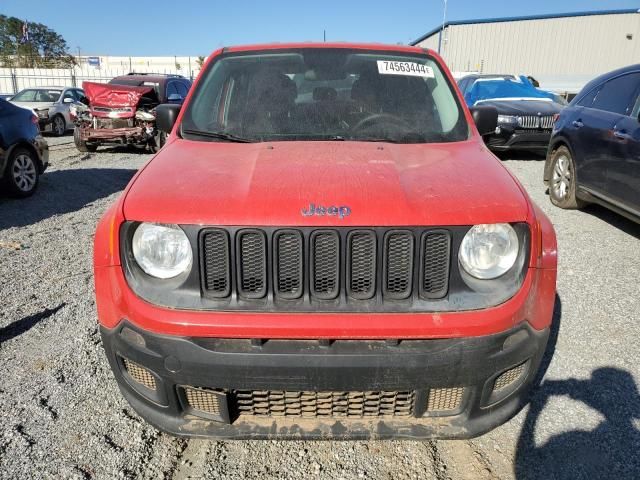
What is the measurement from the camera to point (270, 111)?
9.73 ft

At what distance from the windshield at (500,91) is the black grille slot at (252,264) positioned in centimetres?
1001

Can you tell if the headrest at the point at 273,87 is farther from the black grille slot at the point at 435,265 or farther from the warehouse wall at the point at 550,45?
the warehouse wall at the point at 550,45

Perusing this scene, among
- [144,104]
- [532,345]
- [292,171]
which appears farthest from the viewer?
[144,104]

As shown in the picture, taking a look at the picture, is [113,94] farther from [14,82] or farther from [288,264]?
[14,82]

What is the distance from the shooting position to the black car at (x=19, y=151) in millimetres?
6957

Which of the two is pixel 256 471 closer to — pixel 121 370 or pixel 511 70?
pixel 121 370

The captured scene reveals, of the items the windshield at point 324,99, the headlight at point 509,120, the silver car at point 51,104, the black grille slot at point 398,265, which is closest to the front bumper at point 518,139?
the headlight at point 509,120

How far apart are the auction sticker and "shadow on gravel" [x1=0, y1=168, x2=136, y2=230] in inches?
203

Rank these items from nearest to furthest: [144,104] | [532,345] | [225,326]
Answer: [225,326], [532,345], [144,104]

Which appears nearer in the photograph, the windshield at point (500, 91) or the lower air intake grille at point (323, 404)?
the lower air intake grille at point (323, 404)

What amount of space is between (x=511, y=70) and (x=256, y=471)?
125 feet

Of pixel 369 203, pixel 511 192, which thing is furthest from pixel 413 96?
pixel 369 203

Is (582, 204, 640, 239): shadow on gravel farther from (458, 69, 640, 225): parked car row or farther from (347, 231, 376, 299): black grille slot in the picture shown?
(347, 231, 376, 299): black grille slot

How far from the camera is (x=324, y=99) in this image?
3029 mm
